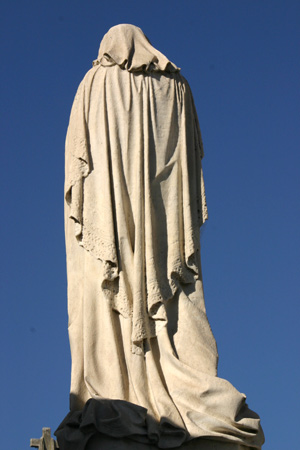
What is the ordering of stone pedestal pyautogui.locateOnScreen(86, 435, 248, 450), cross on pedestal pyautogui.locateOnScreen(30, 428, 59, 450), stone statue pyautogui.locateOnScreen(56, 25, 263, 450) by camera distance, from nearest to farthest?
stone pedestal pyautogui.locateOnScreen(86, 435, 248, 450)
stone statue pyautogui.locateOnScreen(56, 25, 263, 450)
cross on pedestal pyautogui.locateOnScreen(30, 428, 59, 450)

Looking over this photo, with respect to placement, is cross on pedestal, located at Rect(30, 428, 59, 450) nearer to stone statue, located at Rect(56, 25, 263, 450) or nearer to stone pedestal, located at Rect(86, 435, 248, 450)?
stone statue, located at Rect(56, 25, 263, 450)

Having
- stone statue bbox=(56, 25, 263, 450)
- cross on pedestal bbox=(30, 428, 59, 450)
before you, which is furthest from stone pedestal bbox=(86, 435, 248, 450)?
cross on pedestal bbox=(30, 428, 59, 450)

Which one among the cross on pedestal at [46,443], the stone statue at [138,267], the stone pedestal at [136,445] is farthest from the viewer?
the cross on pedestal at [46,443]

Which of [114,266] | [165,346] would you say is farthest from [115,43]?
[165,346]

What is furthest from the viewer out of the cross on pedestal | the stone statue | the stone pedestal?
the cross on pedestal

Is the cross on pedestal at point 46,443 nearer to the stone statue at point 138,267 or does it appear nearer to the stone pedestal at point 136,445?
the stone statue at point 138,267

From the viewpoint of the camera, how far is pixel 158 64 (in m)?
13.1

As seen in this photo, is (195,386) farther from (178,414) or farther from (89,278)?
(89,278)

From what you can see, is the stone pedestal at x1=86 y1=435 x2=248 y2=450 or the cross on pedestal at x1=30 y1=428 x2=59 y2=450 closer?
the stone pedestal at x1=86 y1=435 x2=248 y2=450

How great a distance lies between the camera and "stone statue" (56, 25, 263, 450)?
11.4 meters

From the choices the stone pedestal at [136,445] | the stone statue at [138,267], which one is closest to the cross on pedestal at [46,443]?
the stone statue at [138,267]

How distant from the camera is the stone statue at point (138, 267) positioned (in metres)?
11.4

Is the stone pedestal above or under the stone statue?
under

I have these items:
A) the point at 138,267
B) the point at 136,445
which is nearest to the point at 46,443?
the point at 136,445
